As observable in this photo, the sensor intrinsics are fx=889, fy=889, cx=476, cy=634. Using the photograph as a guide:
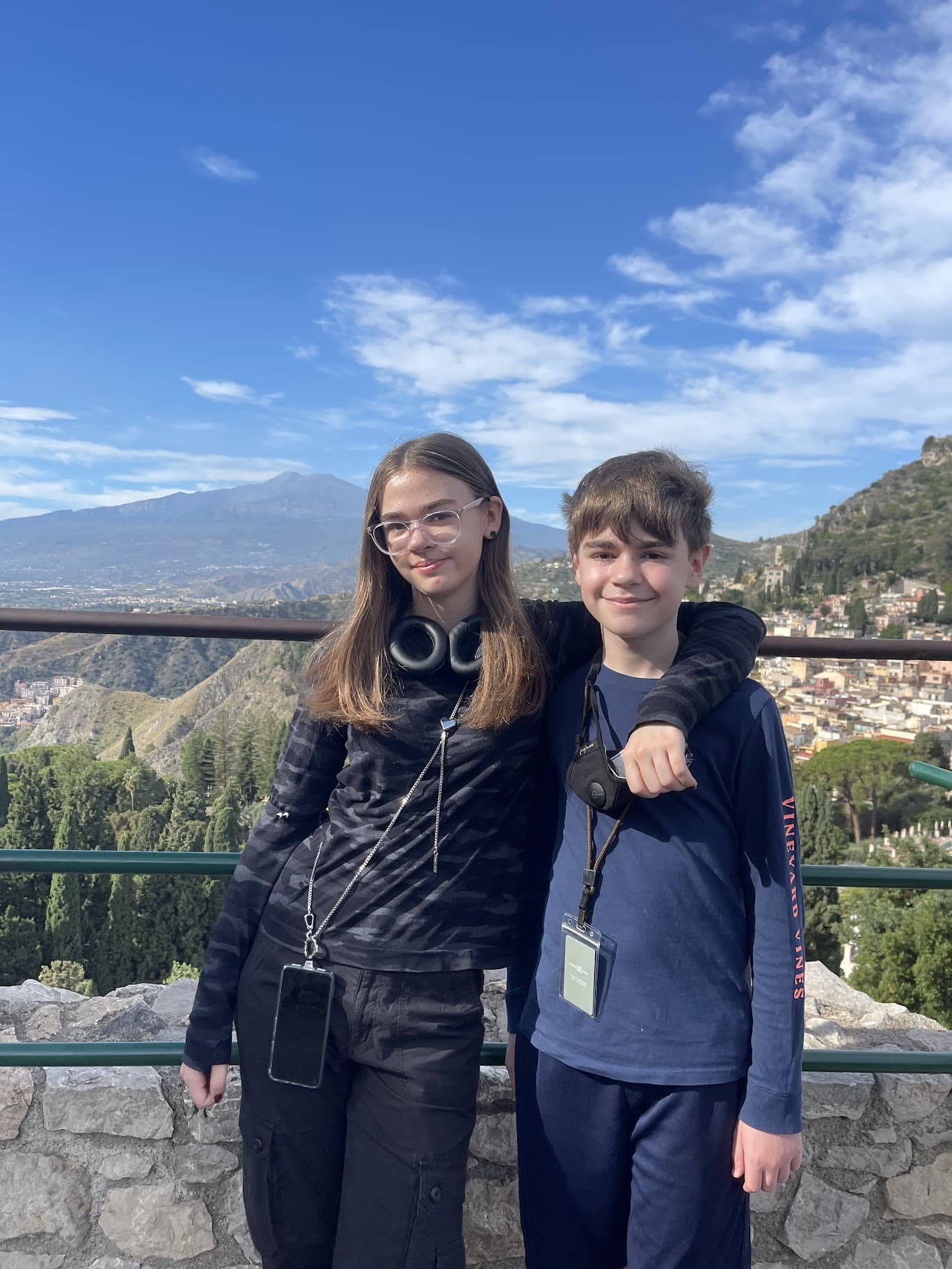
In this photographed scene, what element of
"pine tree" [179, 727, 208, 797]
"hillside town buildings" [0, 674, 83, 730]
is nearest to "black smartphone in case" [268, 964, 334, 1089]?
"pine tree" [179, 727, 208, 797]

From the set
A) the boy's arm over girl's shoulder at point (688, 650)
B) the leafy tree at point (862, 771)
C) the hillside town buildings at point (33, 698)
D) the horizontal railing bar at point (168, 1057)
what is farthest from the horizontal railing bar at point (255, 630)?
the leafy tree at point (862, 771)

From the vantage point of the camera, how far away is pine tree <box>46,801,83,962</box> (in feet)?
107

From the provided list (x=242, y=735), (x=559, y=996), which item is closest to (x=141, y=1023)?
(x=559, y=996)

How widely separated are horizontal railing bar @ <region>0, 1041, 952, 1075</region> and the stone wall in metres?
0.05

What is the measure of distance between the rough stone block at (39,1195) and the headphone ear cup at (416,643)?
4.02 feet

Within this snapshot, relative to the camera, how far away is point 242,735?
1341 inches

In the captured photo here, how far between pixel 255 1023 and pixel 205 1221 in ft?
2.19

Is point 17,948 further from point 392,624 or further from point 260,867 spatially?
point 392,624

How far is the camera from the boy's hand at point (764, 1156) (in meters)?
1.17

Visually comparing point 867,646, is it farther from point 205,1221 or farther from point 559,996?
point 205,1221

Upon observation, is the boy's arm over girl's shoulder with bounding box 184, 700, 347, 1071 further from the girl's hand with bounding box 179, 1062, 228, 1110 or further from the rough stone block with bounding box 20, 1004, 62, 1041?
the rough stone block with bounding box 20, 1004, 62, 1041

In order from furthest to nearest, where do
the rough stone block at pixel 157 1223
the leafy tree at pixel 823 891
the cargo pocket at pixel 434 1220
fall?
the leafy tree at pixel 823 891
the rough stone block at pixel 157 1223
the cargo pocket at pixel 434 1220

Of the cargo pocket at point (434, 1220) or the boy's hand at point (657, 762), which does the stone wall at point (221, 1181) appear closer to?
the cargo pocket at point (434, 1220)

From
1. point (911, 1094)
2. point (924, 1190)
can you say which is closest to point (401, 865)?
point (911, 1094)
